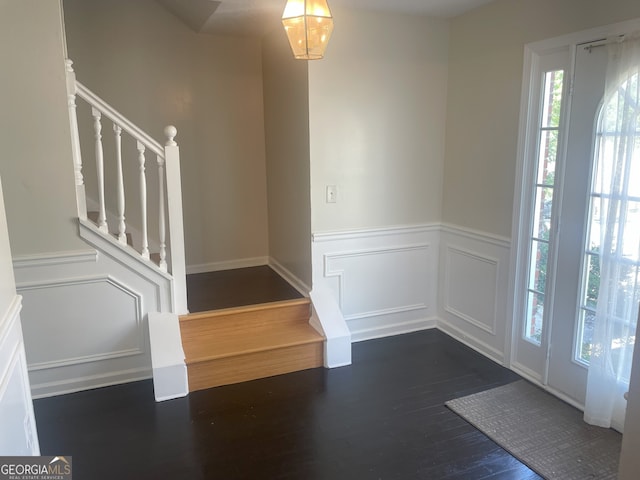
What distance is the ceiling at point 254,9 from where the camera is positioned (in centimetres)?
327

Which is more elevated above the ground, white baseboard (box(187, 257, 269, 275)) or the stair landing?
white baseboard (box(187, 257, 269, 275))

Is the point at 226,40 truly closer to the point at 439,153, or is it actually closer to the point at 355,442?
the point at 439,153

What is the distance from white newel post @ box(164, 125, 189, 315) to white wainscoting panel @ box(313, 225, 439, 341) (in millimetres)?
975

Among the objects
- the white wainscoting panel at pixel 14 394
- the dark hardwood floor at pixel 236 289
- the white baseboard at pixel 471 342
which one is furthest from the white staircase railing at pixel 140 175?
the white baseboard at pixel 471 342

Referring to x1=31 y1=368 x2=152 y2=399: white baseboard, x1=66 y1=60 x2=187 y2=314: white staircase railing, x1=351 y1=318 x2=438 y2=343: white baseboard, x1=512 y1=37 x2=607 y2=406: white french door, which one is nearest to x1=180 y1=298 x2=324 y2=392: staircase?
x1=66 y1=60 x2=187 y2=314: white staircase railing

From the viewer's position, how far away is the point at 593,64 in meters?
2.63

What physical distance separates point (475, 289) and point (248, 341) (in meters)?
1.74

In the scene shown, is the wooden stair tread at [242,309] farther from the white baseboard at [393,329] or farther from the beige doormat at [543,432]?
the beige doormat at [543,432]

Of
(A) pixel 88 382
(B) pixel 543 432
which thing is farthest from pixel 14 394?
(B) pixel 543 432

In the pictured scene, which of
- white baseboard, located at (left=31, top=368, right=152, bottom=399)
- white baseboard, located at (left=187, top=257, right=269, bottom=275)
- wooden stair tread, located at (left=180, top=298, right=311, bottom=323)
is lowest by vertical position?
white baseboard, located at (left=31, top=368, right=152, bottom=399)

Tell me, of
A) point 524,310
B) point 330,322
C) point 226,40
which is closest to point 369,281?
point 330,322

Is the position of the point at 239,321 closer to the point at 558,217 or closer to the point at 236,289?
the point at 236,289

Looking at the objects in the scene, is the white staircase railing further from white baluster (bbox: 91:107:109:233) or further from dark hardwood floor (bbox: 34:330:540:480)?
dark hardwood floor (bbox: 34:330:540:480)

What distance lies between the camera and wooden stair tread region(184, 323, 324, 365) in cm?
Answer: 321
